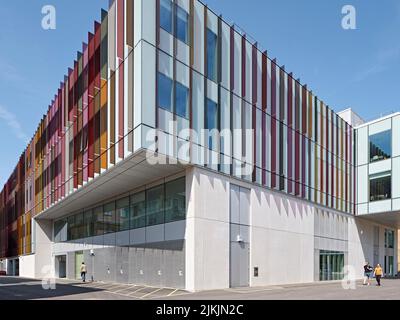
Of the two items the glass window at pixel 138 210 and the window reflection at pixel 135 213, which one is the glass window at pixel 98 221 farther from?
the glass window at pixel 138 210

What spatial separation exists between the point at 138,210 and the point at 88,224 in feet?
36.9

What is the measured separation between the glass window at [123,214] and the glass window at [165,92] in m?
10.9

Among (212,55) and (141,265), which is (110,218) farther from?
(212,55)

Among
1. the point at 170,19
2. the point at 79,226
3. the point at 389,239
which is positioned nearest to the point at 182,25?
the point at 170,19

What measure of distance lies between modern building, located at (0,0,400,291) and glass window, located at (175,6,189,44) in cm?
8

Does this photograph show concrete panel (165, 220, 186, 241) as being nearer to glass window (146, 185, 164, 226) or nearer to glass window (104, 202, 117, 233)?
glass window (146, 185, 164, 226)

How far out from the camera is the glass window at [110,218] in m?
32.2

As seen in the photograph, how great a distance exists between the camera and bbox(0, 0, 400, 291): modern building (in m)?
22.2

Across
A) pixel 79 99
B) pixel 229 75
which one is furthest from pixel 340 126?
pixel 79 99

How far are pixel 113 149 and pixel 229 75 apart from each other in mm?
8461

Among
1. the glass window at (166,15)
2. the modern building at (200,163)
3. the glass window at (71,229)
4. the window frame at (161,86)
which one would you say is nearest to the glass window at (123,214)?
the modern building at (200,163)

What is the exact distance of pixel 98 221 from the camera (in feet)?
117

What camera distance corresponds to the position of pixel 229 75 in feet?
84.8
